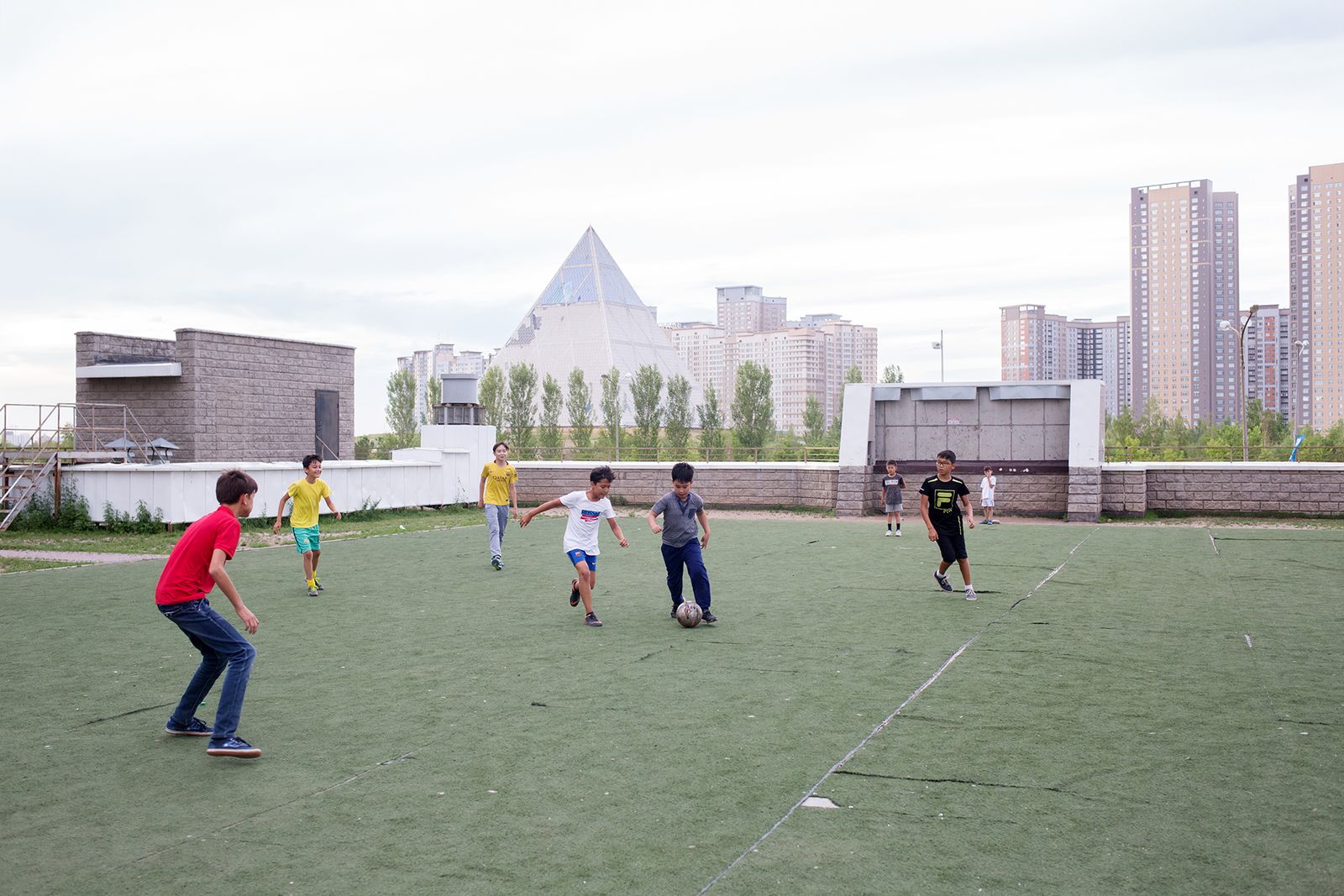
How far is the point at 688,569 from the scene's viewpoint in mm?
11312

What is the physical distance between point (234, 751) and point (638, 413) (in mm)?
63209

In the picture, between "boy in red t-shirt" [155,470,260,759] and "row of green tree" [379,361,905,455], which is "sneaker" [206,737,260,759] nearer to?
"boy in red t-shirt" [155,470,260,759]

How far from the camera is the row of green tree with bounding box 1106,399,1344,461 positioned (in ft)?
133

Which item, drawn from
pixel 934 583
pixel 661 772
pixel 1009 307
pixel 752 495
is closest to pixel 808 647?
pixel 661 772

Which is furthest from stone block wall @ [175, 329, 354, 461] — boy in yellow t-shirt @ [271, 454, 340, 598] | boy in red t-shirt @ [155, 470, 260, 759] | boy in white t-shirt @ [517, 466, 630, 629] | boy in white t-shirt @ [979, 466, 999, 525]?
boy in red t-shirt @ [155, 470, 260, 759]

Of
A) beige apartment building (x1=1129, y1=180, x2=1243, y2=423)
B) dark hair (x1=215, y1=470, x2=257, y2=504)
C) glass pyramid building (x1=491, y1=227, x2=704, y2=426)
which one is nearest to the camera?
dark hair (x1=215, y1=470, x2=257, y2=504)

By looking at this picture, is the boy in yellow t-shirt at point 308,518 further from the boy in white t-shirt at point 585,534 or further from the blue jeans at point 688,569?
the blue jeans at point 688,569

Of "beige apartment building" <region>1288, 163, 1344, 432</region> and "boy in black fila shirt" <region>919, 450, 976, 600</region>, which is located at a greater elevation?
"beige apartment building" <region>1288, 163, 1344, 432</region>

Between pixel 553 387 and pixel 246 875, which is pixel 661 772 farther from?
pixel 553 387

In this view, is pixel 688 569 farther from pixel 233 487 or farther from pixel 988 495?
pixel 988 495

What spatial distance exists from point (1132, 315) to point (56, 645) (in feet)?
340

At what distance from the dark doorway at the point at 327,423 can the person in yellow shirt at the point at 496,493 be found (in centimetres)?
1892

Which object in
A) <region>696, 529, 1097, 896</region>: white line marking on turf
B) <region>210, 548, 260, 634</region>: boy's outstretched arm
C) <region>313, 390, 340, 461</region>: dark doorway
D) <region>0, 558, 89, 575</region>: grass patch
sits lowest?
<region>0, 558, 89, 575</region>: grass patch

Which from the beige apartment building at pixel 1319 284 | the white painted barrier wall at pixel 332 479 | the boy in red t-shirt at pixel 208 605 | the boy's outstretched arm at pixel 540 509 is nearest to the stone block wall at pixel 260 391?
the white painted barrier wall at pixel 332 479
